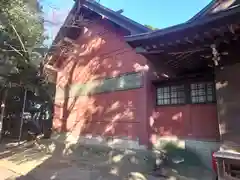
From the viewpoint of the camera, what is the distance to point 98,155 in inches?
305

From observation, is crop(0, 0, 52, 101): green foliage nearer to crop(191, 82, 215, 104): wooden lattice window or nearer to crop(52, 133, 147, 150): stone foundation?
crop(52, 133, 147, 150): stone foundation

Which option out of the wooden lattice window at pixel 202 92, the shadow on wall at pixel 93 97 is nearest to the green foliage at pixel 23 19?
the shadow on wall at pixel 93 97

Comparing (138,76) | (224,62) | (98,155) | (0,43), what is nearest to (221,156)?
(224,62)

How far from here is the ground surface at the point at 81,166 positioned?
5.75 m

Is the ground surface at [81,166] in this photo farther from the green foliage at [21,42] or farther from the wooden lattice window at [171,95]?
the green foliage at [21,42]

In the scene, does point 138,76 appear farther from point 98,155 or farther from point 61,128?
point 61,128

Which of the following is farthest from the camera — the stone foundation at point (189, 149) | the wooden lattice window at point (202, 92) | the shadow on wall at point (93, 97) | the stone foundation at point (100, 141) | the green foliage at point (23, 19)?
the green foliage at point (23, 19)

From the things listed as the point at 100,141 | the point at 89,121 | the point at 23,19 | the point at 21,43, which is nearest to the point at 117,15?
the point at 23,19

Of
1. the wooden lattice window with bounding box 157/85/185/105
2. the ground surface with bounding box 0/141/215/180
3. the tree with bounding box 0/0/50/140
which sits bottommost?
the ground surface with bounding box 0/141/215/180

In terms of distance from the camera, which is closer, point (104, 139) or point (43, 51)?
point (104, 139)

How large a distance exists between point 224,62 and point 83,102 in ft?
21.5

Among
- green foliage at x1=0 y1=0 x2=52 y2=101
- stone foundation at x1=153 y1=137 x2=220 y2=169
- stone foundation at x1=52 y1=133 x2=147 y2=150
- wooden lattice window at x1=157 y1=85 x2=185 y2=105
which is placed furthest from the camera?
green foliage at x1=0 y1=0 x2=52 y2=101

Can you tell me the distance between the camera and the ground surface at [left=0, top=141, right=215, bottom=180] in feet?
18.9

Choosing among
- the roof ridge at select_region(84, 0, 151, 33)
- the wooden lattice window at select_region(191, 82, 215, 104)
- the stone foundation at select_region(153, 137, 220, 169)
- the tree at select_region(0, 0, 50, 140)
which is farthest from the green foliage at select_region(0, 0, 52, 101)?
the stone foundation at select_region(153, 137, 220, 169)
